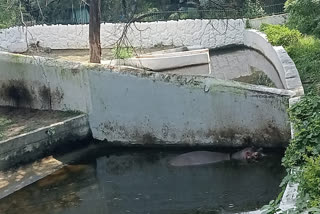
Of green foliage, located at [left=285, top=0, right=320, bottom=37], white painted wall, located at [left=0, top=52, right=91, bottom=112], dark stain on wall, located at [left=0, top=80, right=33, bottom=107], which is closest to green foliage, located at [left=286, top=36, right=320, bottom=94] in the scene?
green foliage, located at [left=285, top=0, right=320, bottom=37]

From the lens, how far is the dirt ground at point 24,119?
39.4ft

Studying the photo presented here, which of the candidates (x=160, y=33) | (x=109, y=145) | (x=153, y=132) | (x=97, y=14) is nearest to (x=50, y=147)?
(x=109, y=145)

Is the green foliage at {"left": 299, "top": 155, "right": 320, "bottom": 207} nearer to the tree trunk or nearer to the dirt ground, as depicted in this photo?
the dirt ground

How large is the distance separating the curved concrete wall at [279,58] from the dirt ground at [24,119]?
201 inches

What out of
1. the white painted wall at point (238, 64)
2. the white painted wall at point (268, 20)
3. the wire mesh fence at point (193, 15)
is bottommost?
the white painted wall at point (238, 64)

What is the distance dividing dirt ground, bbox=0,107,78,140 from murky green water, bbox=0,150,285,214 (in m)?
1.75

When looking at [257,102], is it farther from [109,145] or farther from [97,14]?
[97,14]

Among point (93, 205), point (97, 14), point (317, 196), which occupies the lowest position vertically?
point (93, 205)

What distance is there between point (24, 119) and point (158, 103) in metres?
3.61

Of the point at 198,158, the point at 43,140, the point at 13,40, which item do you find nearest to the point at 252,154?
the point at 198,158

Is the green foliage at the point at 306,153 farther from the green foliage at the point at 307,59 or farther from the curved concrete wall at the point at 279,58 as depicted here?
the curved concrete wall at the point at 279,58

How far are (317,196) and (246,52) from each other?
53.4 ft

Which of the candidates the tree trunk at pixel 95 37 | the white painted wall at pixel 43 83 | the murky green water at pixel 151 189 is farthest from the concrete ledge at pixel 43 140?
the tree trunk at pixel 95 37

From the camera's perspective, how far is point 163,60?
15219 mm
